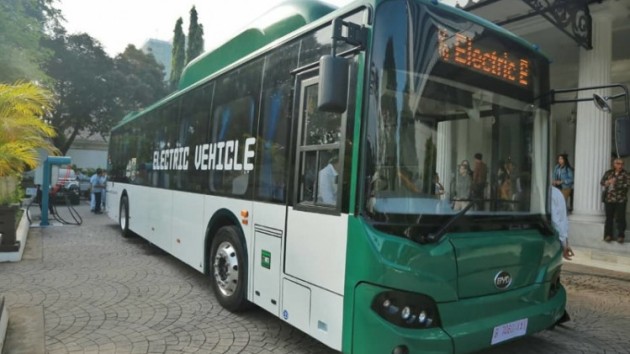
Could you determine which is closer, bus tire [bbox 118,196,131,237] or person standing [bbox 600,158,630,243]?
person standing [bbox 600,158,630,243]

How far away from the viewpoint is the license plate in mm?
3242

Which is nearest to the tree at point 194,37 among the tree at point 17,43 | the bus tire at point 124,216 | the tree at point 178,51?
the tree at point 178,51

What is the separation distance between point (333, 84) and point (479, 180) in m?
1.53

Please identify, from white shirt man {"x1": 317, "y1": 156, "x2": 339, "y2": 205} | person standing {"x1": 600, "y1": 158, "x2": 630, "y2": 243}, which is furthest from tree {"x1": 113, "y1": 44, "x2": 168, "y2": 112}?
white shirt man {"x1": 317, "y1": 156, "x2": 339, "y2": 205}

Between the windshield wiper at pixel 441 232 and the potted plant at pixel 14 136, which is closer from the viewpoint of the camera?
the windshield wiper at pixel 441 232

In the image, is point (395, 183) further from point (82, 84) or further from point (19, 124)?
point (82, 84)

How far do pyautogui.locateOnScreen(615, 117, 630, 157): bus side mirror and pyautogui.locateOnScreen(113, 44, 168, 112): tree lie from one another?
1229 inches

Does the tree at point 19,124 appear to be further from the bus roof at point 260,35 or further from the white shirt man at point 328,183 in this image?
the white shirt man at point 328,183

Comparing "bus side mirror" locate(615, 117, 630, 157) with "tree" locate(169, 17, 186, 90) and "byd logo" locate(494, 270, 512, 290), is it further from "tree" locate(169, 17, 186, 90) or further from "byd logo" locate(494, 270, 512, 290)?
"tree" locate(169, 17, 186, 90)

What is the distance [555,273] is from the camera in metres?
3.93

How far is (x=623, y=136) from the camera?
369 centimetres

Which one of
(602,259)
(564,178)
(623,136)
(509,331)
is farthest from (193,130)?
(564,178)

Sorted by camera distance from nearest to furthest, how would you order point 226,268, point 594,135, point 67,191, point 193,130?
point 226,268, point 193,130, point 594,135, point 67,191

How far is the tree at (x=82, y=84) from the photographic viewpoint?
90.4 feet
